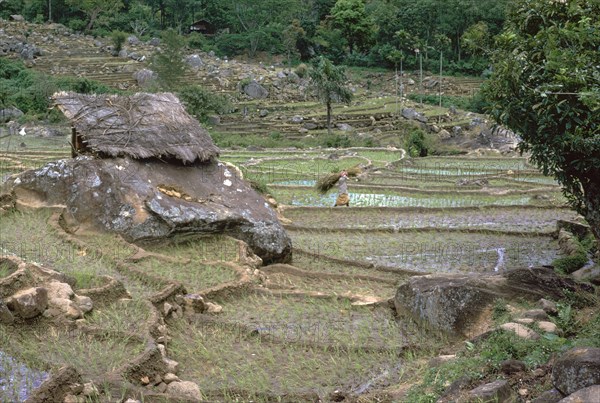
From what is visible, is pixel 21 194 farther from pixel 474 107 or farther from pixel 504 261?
pixel 474 107

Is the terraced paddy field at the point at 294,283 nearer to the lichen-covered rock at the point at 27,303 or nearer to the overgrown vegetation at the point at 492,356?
the lichen-covered rock at the point at 27,303

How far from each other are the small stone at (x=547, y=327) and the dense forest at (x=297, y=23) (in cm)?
5515

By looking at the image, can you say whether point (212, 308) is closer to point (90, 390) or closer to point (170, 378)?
point (170, 378)

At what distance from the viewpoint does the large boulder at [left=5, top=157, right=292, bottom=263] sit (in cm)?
1189

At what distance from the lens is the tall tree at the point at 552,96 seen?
9.05 m

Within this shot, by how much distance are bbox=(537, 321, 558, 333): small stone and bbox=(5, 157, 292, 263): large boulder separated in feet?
18.9

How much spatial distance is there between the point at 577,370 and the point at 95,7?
211 ft

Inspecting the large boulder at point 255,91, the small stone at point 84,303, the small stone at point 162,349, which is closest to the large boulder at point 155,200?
the small stone at point 84,303

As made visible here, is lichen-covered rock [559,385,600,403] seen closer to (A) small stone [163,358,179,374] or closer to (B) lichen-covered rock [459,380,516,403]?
(B) lichen-covered rock [459,380,516,403]

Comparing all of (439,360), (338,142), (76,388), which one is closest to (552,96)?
Answer: (439,360)

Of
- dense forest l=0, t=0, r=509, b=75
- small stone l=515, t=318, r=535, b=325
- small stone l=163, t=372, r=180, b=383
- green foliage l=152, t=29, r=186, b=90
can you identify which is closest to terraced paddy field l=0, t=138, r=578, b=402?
small stone l=163, t=372, r=180, b=383

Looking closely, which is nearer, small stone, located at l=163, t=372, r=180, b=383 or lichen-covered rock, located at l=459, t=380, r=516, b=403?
lichen-covered rock, located at l=459, t=380, r=516, b=403

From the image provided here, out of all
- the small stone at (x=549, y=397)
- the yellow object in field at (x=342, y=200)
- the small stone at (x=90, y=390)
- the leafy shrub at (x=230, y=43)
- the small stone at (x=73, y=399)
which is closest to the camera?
the small stone at (x=549, y=397)

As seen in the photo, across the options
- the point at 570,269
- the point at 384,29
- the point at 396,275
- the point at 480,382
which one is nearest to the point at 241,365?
the point at 480,382
